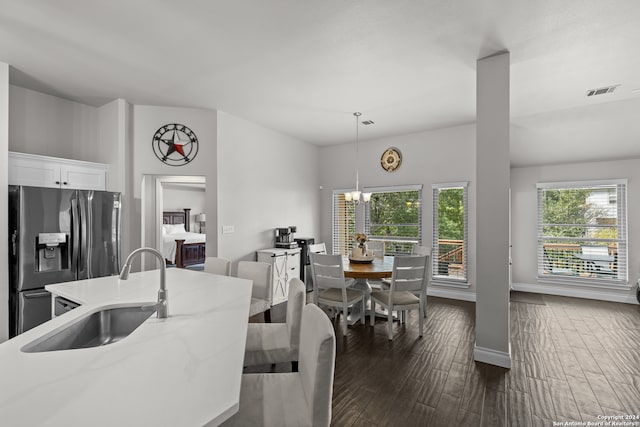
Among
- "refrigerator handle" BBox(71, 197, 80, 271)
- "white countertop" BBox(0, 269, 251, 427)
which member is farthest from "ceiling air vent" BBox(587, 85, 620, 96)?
"refrigerator handle" BBox(71, 197, 80, 271)

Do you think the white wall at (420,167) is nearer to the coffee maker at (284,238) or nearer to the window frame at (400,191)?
the window frame at (400,191)

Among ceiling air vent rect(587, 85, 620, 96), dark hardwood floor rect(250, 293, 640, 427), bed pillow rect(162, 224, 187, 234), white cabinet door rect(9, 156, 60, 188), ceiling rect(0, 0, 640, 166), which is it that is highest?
ceiling rect(0, 0, 640, 166)

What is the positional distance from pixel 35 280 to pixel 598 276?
7.96 metres

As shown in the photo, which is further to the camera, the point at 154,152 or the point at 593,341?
the point at 154,152

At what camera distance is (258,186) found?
5.03 metres

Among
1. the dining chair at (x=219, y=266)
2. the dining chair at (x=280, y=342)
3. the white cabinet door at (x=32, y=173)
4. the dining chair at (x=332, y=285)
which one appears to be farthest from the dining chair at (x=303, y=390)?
the white cabinet door at (x=32, y=173)

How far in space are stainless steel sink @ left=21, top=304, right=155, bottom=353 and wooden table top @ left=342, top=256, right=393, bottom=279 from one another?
7.59 ft

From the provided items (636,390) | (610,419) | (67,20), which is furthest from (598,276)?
(67,20)

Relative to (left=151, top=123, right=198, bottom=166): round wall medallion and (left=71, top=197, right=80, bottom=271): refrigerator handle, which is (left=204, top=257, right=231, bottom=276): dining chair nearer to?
(left=71, top=197, right=80, bottom=271): refrigerator handle

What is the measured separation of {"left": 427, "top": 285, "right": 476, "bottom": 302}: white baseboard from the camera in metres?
4.93

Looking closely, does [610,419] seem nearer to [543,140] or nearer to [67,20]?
[543,140]

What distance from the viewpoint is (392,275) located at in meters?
3.37

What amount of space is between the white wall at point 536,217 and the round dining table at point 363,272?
315 centimetres

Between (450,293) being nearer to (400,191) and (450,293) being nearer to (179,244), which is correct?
(400,191)
